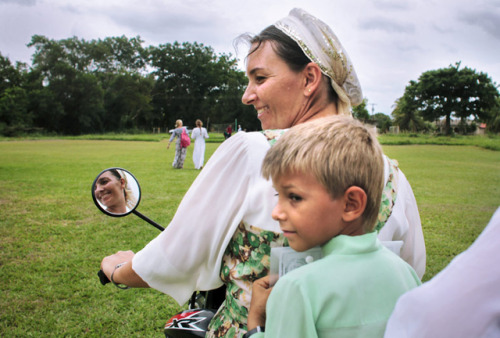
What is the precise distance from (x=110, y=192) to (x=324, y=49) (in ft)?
3.74

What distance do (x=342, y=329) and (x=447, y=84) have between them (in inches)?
1627

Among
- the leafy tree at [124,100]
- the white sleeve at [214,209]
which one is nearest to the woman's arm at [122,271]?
the white sleeve at [214,209]

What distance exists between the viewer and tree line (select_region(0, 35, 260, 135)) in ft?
184

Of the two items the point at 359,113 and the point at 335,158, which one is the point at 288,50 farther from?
the point at 359,113

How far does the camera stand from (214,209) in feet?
3.93

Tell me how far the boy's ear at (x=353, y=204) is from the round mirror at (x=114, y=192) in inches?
45.2

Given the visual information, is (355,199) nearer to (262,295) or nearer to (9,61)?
(262,295)

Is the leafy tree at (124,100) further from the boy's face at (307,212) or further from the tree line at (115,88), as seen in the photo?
the boy's face at (307,212)

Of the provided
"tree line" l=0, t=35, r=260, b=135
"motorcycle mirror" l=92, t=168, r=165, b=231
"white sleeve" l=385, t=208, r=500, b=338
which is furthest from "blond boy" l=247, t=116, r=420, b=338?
"tree line" l=0, t=35, r=260, b=135

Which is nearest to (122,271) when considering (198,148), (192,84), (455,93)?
(198,148)

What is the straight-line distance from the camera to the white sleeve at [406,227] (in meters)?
1.34

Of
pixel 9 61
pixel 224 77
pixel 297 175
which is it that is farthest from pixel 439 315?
pixel 224 77

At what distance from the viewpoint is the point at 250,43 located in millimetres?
1584

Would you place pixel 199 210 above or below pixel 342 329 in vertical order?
above
